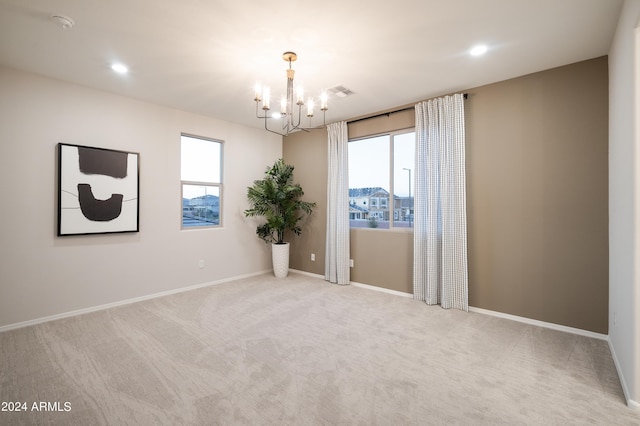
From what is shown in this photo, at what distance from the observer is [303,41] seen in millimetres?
2557

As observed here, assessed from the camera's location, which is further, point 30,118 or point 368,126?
point 368,126

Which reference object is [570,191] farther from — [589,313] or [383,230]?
[383,230]

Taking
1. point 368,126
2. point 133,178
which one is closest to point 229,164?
point 133,178

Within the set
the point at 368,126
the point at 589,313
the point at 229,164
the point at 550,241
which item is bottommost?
the point at 589,313

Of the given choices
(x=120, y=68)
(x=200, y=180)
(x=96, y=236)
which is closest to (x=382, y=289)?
(x=200, y=180)

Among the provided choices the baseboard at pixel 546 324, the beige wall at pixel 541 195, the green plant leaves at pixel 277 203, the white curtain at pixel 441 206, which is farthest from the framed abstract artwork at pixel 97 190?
the baseboard at pixel 546 324

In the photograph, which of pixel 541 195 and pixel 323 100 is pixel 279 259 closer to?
pixel 323 100

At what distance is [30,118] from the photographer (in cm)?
311

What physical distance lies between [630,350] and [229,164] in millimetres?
4941

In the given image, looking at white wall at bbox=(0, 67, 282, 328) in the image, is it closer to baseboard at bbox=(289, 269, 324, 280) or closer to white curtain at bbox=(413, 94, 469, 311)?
baseboard at bbox=(289, 269, 324, 280)

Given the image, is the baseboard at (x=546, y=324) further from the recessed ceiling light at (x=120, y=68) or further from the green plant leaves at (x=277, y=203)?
the recessed ceiling light at (x=120, y=68)

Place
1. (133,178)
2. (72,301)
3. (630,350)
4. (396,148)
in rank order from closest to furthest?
(630,350)
(72,301)
(133,178)
(396,148)

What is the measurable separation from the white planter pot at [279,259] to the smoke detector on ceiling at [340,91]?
2.66m

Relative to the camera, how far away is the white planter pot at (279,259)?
5.14 meters
